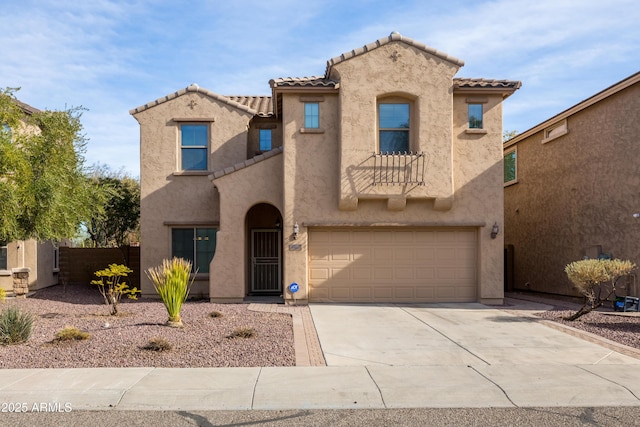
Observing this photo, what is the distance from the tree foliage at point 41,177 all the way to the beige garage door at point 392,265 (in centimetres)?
694

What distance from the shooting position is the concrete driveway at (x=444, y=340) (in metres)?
8.16

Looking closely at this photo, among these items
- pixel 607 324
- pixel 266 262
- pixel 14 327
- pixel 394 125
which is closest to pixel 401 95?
pixel 394 125

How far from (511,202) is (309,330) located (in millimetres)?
14410

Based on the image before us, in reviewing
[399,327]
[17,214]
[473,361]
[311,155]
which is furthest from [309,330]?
[17,214]

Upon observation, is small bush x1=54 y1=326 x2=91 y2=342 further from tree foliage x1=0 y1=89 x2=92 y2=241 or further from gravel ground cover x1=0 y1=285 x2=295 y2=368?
tree foliage x1=0 y1=89 x2=92 y2=241

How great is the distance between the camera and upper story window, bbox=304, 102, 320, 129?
1444cm

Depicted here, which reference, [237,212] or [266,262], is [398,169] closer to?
[237,212]

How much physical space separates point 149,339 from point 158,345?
0.79 metres

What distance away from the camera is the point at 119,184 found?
22.9m

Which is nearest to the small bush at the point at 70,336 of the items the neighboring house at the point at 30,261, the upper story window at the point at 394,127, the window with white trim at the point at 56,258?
the neighboring house at the point at 30,261

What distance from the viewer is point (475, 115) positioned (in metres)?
14.8

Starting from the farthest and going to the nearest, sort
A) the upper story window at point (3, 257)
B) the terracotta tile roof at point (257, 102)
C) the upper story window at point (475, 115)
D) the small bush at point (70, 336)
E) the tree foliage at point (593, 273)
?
the terracotta tile roof at point (257, 102), the upper story window at point (3, 257), the upper story window at point (475, 115), the tree foliage at point (593, 273), the small bush at point (70, 336)

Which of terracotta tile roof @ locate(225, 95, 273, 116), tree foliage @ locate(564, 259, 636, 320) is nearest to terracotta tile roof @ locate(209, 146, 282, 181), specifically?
terracotta tile roof @ locate(225, 95, 273, 116)

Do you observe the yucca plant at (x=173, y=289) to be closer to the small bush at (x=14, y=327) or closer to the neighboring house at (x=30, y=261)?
the small bush at (x=14, y=327)
